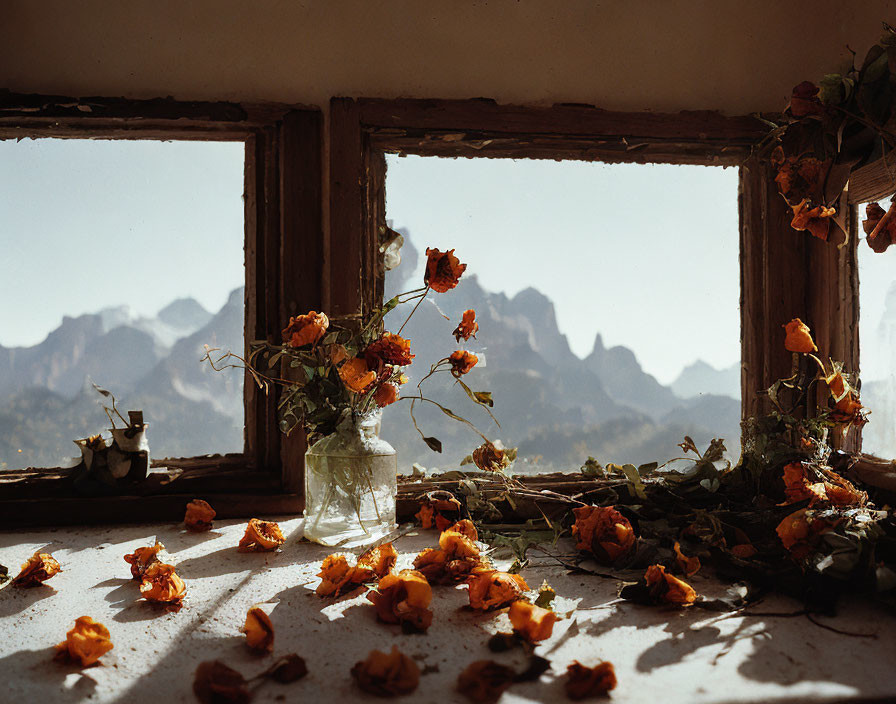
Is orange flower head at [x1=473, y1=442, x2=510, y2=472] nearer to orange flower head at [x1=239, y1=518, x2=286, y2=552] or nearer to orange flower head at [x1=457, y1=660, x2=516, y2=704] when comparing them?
orange flower head at [x1=239, y1=518, x2=286, y2=552]

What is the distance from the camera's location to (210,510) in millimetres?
1141

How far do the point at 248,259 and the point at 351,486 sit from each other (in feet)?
1.80

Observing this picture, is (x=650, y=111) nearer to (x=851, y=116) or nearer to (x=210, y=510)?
(x=851, y=116)

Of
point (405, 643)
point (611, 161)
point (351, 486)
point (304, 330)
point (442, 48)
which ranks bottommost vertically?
point (405, 643)

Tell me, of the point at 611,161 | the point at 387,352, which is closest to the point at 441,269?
the point at 387,352

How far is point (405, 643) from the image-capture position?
693mm

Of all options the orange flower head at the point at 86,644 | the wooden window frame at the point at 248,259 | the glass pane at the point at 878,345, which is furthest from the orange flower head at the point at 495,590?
the glass pane at the point at 878,345

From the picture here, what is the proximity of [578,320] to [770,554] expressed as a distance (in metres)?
0.63

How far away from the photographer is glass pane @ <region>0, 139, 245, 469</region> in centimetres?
128

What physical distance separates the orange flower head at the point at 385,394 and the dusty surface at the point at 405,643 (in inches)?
11.3

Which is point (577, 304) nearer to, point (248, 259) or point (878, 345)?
point (878, 345)

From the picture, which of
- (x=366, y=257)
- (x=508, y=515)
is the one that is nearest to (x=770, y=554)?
(x=508, y=515)

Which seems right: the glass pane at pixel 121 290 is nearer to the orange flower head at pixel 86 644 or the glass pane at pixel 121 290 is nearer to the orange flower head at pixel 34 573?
the orange flower head at pixel 34 573

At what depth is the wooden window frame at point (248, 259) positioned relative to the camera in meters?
1.19
